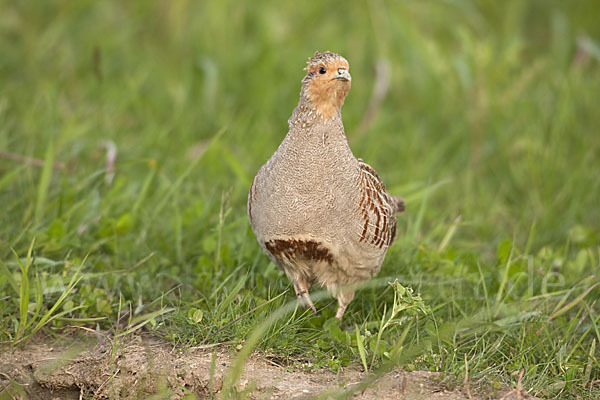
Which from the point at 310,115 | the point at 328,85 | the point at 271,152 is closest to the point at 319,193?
the point at 310,115

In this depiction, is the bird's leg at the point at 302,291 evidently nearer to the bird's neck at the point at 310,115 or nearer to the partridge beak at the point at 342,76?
the bird's neck at the point at 310,115

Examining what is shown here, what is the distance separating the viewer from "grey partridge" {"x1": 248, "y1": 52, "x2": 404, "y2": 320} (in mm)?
3061

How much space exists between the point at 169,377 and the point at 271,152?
8.68 feet

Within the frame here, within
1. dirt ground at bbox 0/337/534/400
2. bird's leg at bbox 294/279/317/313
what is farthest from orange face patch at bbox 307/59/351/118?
dirt ground at bbox 0/337/534/400

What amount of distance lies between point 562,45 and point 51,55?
424 cm

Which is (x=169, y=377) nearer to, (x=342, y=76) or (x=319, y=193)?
(x=319, y=193)

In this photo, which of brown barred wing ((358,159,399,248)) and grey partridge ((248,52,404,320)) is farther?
brown barred wing ((358,159,399,248))

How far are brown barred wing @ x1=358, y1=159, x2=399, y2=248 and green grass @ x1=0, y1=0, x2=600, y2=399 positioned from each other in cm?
26

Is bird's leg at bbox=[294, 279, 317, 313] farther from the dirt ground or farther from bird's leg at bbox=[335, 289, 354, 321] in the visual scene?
the dirt ground

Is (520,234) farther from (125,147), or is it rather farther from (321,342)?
(125,147)

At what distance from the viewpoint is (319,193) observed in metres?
3.08

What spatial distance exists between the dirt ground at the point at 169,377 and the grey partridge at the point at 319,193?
49 centimetres

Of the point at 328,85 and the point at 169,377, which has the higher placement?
the point at 328,85

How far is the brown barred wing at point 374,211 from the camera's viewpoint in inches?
128
